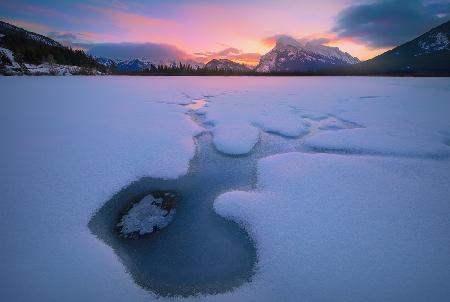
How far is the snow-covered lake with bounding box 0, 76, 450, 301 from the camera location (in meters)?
2.39

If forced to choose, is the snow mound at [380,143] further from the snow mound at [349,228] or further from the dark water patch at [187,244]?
the dark water patch at [187,244]

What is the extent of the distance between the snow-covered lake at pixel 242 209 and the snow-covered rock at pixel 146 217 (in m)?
0.22

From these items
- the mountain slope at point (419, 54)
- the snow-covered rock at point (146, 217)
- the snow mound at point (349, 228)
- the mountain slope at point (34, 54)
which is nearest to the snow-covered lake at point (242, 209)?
the snow mound at point (349, 228)

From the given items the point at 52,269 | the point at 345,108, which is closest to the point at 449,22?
the point at 345,108

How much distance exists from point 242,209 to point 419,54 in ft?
678

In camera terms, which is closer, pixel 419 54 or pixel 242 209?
pixel 242 209

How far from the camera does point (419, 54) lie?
158625 millimetres

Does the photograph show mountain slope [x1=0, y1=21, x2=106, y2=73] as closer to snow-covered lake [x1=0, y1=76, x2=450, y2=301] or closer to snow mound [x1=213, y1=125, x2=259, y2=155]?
snow mound [x1=213, y1=125, x2=259, y2=155]

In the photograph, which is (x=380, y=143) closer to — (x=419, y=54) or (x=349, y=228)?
(x=349, y=228)

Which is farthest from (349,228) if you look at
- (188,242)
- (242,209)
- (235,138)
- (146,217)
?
(235,138)

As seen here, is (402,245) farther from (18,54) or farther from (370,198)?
(18,54)

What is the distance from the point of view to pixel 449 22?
164m

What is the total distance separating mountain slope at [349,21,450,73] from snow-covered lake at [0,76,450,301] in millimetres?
153485

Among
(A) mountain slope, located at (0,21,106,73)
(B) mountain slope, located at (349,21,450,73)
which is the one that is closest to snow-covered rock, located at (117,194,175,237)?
(A) mountain slope, located at (0,21,106,73)
